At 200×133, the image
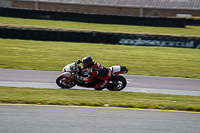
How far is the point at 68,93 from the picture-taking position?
981 centimetres

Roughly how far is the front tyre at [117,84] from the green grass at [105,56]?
3.98 meters

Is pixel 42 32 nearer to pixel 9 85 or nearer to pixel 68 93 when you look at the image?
pixel 9 85

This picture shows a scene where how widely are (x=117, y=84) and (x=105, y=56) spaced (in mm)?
8227

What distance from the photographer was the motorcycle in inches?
Answer: 421

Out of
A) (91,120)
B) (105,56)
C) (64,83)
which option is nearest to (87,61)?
(64,83)

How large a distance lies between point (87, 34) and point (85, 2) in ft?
74.5

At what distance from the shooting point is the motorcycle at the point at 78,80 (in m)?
10.7

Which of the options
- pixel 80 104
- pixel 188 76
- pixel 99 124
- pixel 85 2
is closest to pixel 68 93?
pixel 80 104

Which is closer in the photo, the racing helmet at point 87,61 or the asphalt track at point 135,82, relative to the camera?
the racing helmet at point 87,61

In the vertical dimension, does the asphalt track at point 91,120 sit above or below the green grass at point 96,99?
below

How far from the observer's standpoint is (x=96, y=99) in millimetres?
9039

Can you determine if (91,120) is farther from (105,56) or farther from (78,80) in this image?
(105,56)

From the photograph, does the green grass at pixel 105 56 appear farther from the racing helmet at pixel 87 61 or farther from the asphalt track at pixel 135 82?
the racing helmet at pixel 87 61

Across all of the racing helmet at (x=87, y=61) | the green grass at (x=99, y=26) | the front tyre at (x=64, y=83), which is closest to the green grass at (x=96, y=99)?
the front tyre at (x=64, y=83)
